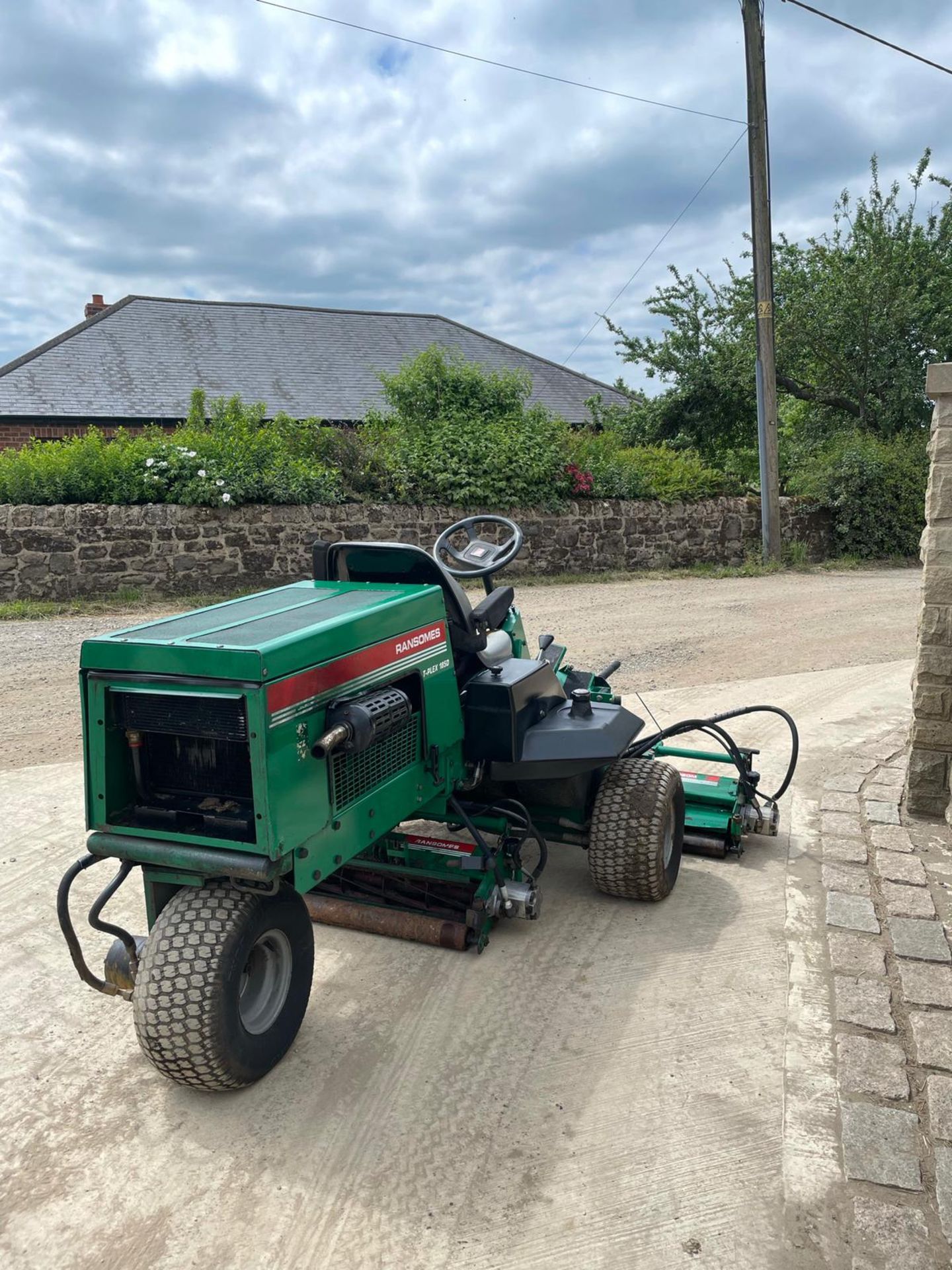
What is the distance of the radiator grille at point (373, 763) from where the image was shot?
9.46 ft

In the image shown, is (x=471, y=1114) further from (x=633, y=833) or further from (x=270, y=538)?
(x=270, y=538)

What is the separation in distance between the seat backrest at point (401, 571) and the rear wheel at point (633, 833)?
854mm

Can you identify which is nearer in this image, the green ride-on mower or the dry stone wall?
the green ride-on mower

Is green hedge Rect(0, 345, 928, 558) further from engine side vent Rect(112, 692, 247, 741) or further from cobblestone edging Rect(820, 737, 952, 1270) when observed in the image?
engine side vent Rect(112, 692, 247, 741)

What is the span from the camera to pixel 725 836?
14.6 ft

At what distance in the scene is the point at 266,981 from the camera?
289cm

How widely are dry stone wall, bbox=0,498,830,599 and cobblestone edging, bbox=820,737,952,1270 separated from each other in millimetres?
8790

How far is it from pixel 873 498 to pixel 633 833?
13571 millimetres

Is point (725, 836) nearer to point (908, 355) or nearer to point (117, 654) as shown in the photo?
point (117, 654)

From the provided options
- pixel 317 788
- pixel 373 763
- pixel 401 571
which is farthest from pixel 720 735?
pixel 317 788

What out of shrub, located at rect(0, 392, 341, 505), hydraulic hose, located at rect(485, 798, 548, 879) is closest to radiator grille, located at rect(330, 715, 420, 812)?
hydraulic hose, located at rect(485, 798, 548, 879)

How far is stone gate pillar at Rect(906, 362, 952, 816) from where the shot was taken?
14.9ft

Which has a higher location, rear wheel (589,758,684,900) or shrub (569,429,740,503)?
shrub (569,429,740,503)

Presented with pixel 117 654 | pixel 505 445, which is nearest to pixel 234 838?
pixel 117 654
